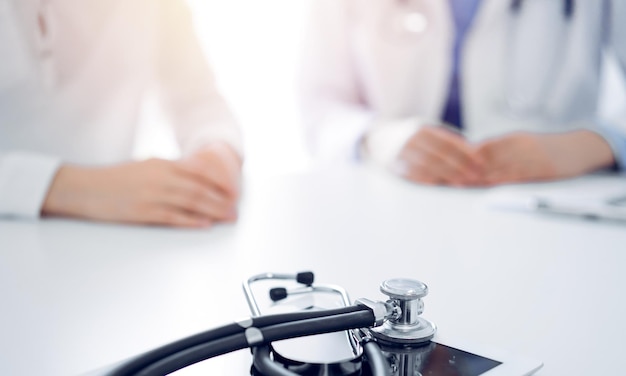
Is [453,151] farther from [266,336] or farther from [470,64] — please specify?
[266,336]

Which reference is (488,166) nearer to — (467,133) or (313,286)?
Answer: (467,133)

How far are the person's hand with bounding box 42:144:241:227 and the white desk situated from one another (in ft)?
0.07

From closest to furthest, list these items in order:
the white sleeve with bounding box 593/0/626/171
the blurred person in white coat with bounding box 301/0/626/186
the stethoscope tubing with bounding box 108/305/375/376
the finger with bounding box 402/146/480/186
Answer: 1. the stethoscope tubing with bounding box 108/305/375/376
2. the finger with bounding box 402/146/480/186
3. the white sleeve with bounding box 593/0/626/171
4. the blurred person in white coat with bounding box 301/0/626/186

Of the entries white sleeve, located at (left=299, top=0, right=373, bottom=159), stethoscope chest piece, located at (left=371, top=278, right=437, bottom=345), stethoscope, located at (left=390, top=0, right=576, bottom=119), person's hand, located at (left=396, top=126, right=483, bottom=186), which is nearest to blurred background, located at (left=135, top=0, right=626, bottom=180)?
white sleeve, located at (left=299, top=0, right=373, bottom=159)

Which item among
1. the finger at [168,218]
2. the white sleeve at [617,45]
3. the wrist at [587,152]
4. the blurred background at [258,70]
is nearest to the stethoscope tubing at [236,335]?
the finger at [168,218]

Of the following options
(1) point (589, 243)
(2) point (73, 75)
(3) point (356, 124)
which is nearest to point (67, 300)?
(1) point (589, 243)

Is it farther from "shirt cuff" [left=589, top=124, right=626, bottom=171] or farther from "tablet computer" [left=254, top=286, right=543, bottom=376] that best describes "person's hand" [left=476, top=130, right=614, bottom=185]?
"tablet computer" [left=254, top=286, right=543, bottom=376]

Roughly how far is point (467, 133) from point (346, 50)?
0.94 ft

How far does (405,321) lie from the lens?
33 centimetres

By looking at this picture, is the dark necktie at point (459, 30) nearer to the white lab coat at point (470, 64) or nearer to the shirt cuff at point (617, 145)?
the white lab coat at point (470, 64)

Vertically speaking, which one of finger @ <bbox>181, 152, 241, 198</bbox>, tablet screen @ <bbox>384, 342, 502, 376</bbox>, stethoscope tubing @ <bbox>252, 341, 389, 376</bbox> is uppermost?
finger @ <bbox>181, 152, 241, 198</bbox>

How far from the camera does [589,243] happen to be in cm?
59

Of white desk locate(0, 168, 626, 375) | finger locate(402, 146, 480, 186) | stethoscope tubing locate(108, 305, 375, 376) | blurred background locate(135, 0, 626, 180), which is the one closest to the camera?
stethoscope tubing locate(108, 305, 375, 376)

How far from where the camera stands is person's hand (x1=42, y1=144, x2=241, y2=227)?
669mm
